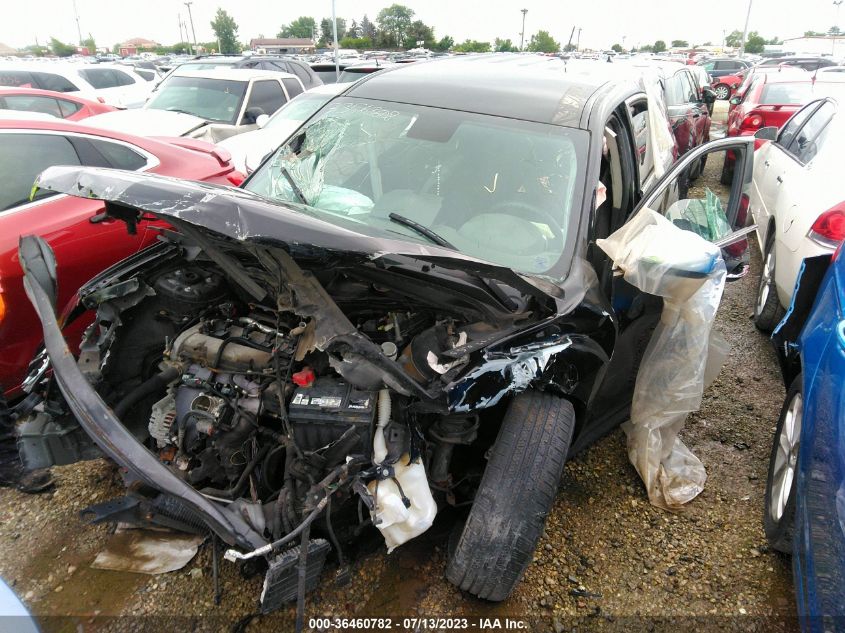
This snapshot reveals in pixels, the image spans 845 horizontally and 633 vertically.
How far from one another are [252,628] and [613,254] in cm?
209

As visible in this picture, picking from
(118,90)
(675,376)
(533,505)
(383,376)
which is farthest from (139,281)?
(118,90)

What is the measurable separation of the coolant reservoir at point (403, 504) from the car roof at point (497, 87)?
1.78 m

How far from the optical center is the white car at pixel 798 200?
3409 mm

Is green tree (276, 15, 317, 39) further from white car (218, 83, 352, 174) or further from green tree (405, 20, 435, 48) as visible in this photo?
white car (218, 83, 352, 174)

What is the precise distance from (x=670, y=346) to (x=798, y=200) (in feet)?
6.71

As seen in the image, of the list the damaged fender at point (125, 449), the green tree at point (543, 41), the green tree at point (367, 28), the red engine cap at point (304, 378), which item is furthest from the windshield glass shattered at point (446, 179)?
the green tree at point (367, 28)

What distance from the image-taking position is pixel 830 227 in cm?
329

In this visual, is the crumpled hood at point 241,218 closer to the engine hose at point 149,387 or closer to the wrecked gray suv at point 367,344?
the wrecked gray suv at point 367,344

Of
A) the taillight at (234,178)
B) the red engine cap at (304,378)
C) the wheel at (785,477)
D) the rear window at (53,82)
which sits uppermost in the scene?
A: the rear window at (53,82)

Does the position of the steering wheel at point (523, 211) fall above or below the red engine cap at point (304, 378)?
above

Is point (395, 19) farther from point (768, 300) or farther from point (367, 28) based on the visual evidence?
point (768, 300)

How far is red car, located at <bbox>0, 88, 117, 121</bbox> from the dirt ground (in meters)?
5.46

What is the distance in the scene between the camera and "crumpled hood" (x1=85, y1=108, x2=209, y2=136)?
247 inches

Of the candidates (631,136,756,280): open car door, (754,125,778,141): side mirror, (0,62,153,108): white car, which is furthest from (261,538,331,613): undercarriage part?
(0,62,153,108): white car
